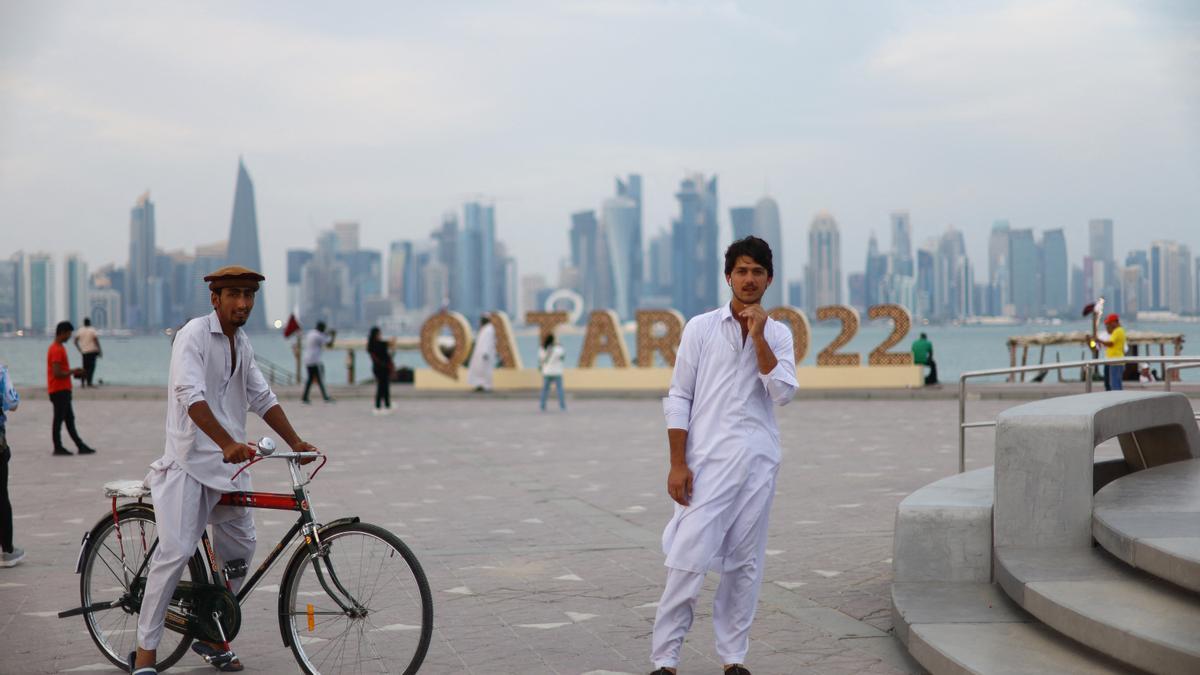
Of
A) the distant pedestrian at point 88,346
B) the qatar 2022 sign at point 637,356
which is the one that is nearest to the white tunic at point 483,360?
the qatar 2022 sign at point 637,356

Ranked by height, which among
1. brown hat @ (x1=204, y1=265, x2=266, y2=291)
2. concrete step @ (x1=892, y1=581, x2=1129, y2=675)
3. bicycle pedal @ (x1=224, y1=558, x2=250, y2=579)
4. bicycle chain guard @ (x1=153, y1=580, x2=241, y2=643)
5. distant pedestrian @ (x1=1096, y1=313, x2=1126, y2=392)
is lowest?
concrete step @ (x1=892, y1=581, x2=1129, y2=675)

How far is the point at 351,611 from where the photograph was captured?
495cm

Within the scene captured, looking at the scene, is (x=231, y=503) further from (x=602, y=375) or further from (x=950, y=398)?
(x=602, y=375)

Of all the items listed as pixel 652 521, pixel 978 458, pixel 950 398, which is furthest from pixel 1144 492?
pixel 950 398

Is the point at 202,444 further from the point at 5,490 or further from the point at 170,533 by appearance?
the point at 5,490

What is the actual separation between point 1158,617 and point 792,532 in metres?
4.28

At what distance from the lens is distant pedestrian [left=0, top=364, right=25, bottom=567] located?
7695 mm

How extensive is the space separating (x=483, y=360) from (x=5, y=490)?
22115 mm

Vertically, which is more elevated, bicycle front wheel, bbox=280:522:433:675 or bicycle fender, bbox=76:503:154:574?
bicycle fender, bbox=76:503:154:574

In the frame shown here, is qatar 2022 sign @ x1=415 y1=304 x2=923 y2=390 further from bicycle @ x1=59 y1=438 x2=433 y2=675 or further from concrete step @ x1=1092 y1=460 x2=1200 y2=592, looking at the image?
bicycle @ x1=59 y1=438 x2=433 y2=675

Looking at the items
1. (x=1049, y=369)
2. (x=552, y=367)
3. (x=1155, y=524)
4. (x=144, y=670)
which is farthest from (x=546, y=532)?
(x=552, y=367)

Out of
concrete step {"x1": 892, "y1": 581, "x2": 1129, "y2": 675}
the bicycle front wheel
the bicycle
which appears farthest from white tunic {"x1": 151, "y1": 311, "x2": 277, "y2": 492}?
concrete step {"x1": 892, "y1": 581, "x2": 1129, "y2": 675}

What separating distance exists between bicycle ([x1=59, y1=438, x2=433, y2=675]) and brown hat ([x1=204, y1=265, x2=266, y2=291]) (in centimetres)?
72

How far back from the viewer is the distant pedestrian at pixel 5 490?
25.2ft
